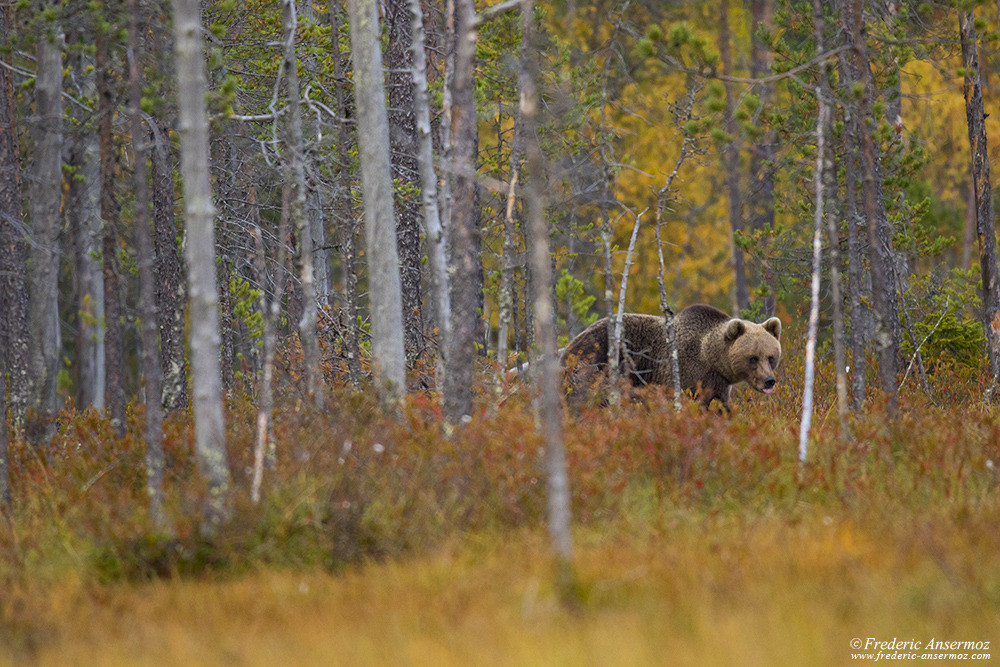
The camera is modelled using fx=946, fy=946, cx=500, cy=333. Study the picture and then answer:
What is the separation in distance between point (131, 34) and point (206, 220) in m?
1.62

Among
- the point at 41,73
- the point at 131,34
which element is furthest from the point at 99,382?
the point at 131,34

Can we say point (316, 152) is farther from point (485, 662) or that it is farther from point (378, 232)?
point (485, 662)

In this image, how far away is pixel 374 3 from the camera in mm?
8609

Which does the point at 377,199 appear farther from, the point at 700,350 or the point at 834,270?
the point at 700,350

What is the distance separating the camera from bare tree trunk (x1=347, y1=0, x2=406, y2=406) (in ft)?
28.1

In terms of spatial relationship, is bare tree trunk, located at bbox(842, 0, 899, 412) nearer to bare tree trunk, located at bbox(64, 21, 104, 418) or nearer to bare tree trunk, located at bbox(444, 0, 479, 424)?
bare tree trunk, located at bbox(444, 0, 479, 424)

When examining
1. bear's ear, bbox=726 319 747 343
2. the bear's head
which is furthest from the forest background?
bear's ear, bbox=726 319 747 343

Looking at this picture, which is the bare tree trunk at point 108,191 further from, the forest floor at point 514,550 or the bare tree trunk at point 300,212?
the bare tree trunk at point 300,212

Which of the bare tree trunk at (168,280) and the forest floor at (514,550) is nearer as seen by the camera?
the forest floor at (514,550)

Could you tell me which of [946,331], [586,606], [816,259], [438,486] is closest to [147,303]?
[438,486]

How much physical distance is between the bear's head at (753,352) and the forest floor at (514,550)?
8.99 ft

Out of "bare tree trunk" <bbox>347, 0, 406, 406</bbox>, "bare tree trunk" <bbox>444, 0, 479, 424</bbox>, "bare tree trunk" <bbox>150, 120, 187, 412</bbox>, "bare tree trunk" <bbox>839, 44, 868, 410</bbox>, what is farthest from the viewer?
"bare tree trunk" <bbox>150, 120, 187, 412</bbox>

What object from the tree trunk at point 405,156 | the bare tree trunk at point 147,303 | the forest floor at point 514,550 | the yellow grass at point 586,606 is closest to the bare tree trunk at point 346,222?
the tree trunk at point 405,156

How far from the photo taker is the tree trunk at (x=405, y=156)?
40.3ft
